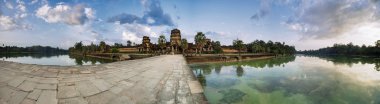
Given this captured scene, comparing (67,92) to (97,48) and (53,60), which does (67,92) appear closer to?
(53,60)

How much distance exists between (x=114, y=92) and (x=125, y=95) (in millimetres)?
186

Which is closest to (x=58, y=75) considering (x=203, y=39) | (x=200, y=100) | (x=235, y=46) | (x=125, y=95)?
(x=125, y=95)

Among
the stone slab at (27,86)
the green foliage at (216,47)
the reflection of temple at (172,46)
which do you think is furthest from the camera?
the green foliage at (216,47)

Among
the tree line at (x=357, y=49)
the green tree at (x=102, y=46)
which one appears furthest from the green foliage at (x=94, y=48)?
the tree line at (x=357, y=49)

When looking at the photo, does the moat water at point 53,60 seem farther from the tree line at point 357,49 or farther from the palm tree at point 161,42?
the tree line at point 357,49

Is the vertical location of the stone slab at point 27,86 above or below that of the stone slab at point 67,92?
above

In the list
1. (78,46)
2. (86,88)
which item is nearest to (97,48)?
(78,46)

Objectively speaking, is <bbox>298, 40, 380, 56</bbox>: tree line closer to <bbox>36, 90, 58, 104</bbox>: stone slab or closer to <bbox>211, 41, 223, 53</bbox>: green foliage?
<bbox>211, 41, 223, 53</bbox>: green foliage

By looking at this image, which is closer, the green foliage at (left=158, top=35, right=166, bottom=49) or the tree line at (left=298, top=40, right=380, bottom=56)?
the green foliage at (left=158, top=35, right=166, bottom=49)

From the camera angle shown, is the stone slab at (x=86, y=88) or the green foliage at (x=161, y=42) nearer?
the stone slab at (x=86, y=88)

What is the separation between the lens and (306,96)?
1525 centimetres

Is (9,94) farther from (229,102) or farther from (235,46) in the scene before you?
(235,46)

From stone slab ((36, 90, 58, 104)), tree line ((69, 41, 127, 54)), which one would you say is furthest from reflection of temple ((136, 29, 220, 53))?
stone slab ((36, 90, 58, 104))

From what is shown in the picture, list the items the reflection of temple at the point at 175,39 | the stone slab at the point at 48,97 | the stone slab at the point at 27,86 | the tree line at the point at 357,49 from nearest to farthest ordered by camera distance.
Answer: the stone slab at the point at 48,97 → the stone slab at the point at 27,86 → the reflection of temple at the point at 175,39 → the tree line at the point at 357,49
